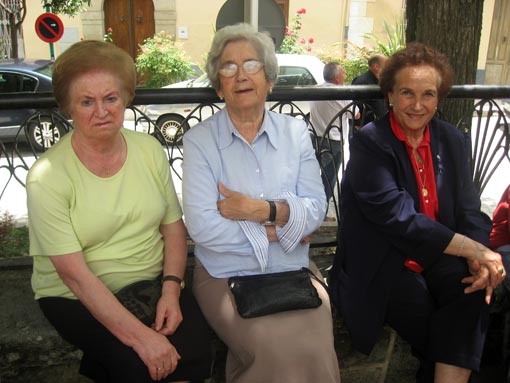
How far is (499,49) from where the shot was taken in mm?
15734

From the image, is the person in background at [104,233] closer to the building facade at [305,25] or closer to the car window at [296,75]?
the car window at [296,75]

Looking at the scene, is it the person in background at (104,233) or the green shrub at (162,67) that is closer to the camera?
the person in background at (104,233)

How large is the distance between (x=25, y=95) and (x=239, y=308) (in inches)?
54.6

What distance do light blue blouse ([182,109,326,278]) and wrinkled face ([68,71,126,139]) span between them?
1.31 feet

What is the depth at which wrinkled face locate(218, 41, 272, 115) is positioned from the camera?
233cm

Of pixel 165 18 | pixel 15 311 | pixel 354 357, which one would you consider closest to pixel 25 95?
pixel 15 311

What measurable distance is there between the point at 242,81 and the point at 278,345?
112 cm

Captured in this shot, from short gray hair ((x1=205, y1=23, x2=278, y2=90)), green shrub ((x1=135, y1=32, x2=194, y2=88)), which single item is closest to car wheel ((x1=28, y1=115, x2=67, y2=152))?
short gray hair ((x1=205, y1=23, x2=278, y2=90))

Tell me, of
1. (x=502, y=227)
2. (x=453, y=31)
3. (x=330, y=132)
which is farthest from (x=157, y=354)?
(x=330, y=132)

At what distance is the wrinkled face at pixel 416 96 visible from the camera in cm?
239

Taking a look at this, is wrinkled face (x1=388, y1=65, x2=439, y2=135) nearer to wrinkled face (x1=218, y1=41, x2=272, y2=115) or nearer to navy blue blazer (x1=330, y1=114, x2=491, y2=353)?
navy blue blazer (x1=330, y1=114, x2=491, y2=353)

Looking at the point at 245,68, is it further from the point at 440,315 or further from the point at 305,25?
the point at 305,25

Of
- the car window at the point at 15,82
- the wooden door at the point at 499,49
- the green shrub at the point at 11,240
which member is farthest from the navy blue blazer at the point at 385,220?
the wooden door at the point at 499,49

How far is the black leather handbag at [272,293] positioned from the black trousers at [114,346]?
7.5 inches
